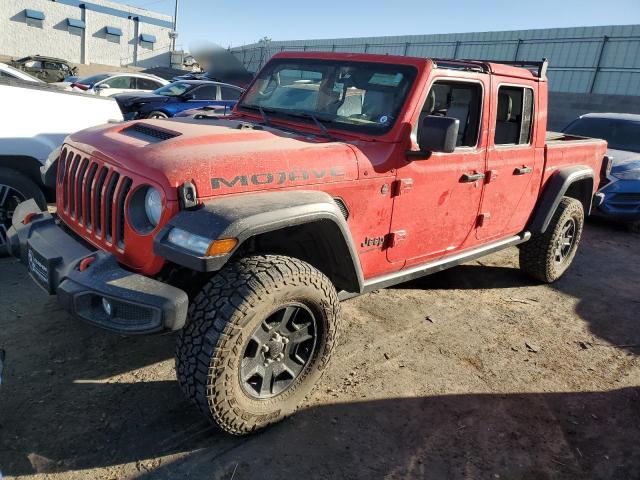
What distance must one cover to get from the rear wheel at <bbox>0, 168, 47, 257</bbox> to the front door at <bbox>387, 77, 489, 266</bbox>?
3.09 m

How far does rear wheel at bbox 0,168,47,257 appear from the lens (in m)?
4.20

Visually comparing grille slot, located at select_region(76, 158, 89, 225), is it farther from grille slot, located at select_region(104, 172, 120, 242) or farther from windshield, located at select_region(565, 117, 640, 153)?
windshield, located at select_region(565, 117, 640, 153)

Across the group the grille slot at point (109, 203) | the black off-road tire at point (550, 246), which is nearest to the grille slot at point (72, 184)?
the grille slot at point (109, 203)

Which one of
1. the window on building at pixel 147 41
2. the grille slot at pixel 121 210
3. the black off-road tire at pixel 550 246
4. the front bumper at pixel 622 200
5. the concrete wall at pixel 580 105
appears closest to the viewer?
the grille slot at pixel 121 210

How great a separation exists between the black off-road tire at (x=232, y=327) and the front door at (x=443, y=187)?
933mm

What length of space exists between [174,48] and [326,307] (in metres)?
46.6

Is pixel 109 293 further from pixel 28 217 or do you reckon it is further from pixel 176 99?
pixel 176 99

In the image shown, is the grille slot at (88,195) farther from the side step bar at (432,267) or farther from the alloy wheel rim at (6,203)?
the alloy wheel rim at (6,203)

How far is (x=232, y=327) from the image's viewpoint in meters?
2.33

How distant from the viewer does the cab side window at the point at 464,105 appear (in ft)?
11.8

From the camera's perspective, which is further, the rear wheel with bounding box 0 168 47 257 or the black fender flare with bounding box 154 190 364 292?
the rear wheel with bounding box 0 168 47 257

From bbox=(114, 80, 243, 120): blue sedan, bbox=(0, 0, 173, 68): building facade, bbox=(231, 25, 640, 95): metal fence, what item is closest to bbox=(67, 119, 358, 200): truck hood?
bbox=(114, 80, 243, 120): blue sedan

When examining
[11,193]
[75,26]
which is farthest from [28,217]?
[75,26]

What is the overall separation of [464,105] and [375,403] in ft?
7.42
